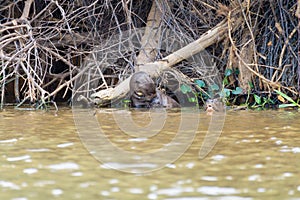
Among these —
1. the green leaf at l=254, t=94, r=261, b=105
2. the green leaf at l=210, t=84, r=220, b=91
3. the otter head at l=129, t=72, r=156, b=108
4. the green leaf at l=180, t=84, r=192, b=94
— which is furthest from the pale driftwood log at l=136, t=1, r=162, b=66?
the green leaf at l=254, t=94, r=261, b=105

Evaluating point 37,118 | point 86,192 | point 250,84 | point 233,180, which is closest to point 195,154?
point 233,180

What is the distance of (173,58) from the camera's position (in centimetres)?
388

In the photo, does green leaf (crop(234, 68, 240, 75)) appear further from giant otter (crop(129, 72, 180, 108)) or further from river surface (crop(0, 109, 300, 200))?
river surface (crop(0, 109, 300, 200))

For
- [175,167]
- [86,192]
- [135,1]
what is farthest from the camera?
[135,1]

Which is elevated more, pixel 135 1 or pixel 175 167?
pixel 135 1

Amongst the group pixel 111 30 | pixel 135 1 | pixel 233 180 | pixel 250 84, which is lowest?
pixel 233 180

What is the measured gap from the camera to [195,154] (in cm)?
164

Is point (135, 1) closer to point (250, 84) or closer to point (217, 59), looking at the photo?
point (217, 59)

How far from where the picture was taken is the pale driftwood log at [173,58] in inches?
145

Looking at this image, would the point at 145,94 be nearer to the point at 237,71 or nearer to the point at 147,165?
the point at 237,71

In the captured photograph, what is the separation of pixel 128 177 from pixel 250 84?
107 inches

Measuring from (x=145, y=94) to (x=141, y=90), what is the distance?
5cm

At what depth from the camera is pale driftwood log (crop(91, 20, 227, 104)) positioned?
3.69 metres

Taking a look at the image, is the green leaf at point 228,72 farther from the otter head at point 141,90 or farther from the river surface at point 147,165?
A: the river surface at point 147,165
